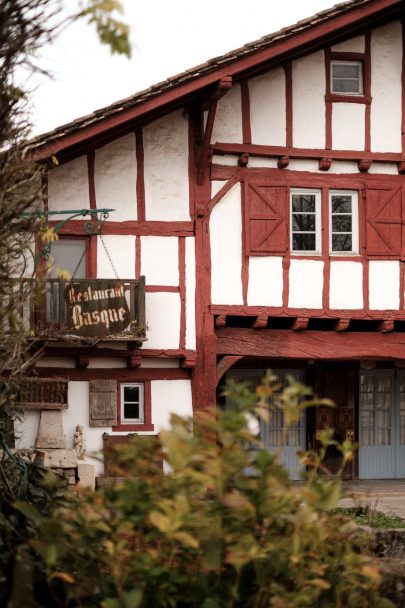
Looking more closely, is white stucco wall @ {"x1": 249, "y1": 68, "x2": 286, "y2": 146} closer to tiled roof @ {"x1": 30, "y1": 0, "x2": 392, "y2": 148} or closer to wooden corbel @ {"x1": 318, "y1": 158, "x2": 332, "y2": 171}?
wooden corbel @ {"x1": 318, "y1": 158, "x2": 332, "y2": 171}

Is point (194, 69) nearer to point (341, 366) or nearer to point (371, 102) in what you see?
point (371, 102)

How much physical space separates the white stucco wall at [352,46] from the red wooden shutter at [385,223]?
222 centimetres

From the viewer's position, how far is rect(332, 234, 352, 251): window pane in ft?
56.6

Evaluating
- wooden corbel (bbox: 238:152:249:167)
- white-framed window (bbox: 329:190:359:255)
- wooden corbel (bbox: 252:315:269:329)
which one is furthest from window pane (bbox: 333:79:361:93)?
wooden corbel (bbox: 252:315:269:329)

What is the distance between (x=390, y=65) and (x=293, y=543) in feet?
44.9

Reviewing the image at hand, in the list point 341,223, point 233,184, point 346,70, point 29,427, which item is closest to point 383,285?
point 341,223

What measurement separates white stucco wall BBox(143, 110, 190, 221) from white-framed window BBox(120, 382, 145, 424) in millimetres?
2546

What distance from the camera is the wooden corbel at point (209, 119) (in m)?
15.8

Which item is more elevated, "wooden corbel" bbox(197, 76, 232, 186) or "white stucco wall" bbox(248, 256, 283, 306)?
"wooden corbel" bbox(197, 76, 232, 186)

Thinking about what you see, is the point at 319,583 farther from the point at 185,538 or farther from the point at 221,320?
the point at 221,320

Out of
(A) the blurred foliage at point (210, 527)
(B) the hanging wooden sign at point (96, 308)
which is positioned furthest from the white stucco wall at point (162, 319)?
(A) the blurred foliage at point (210, 527)

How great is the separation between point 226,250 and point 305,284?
4.37ft

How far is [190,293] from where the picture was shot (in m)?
16.6

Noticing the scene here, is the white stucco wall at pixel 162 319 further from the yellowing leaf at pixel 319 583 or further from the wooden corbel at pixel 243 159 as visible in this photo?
the yellowing leaf at pixel 319 583
